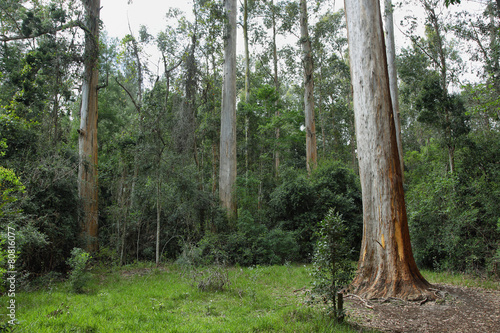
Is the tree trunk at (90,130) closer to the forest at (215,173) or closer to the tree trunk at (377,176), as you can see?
the forest at (215,173)

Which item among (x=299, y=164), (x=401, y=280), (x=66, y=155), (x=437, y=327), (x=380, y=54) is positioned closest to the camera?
(x=437, y=327)

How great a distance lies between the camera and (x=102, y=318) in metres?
4.30

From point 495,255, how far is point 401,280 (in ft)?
12.8

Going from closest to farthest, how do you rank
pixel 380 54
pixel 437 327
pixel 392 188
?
pixel 437 327 < pixel 392 188 < pixel 380 54

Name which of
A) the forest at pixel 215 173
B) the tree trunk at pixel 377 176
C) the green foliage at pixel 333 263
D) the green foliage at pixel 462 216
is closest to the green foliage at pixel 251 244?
the forest at pixel 215 173

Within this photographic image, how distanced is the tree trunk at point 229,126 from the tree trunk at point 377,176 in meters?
6.96

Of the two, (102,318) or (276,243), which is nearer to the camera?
(102,318)

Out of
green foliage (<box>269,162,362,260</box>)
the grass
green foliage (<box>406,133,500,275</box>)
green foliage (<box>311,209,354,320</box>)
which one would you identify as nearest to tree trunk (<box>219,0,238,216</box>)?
green foliage (<box>269,162,362,260</box>)

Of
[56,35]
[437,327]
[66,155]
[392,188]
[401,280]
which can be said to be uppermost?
[56,35]

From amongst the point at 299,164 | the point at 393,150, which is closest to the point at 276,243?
the point at 393,150

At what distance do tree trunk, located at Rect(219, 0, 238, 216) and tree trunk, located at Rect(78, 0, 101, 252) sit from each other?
189 inches

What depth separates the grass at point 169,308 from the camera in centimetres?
389

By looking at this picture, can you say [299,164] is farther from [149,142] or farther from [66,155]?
[66,155]

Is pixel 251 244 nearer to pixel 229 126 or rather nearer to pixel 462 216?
pixel 229 126
